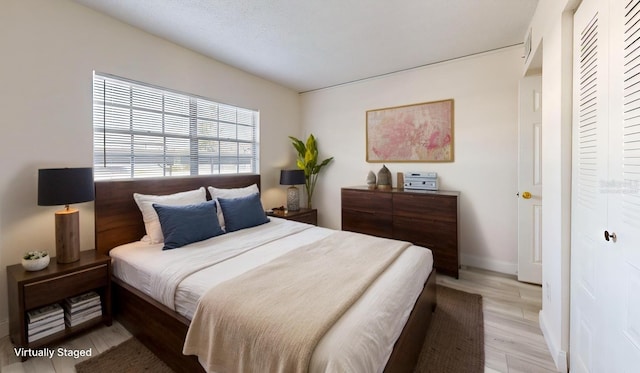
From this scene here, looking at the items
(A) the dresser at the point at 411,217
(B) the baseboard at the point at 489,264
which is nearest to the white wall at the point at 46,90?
(A) the dresser at the point at 411,217

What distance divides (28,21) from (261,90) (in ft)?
7.79

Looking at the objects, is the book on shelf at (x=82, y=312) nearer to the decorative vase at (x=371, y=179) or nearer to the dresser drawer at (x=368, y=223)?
the dresser drawer at (x=368, y=223)

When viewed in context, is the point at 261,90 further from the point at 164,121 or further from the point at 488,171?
the point at 488,171

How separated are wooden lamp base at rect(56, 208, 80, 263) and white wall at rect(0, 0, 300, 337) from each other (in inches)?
11.7

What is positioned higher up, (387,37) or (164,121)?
(387,37)

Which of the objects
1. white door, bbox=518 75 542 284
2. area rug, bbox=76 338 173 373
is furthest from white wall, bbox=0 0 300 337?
white door, bbox=518 75 542 284

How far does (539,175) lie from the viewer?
8.73 feet

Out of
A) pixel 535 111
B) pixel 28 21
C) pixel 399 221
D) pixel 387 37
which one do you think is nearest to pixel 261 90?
pixel 387 37

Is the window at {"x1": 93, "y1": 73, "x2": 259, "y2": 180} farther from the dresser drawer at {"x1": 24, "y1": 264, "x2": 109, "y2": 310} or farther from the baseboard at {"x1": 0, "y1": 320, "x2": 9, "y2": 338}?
the baseboard at {"x1": 0, "y1": 320, "x2": 9, "y2": 338}

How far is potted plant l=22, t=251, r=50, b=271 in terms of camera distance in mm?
1794

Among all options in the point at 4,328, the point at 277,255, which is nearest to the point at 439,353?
the point at 277,255

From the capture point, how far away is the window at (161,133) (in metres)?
2.42

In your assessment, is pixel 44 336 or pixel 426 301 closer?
pixel 44 336

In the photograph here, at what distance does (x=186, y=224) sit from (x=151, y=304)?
2.35 feet
